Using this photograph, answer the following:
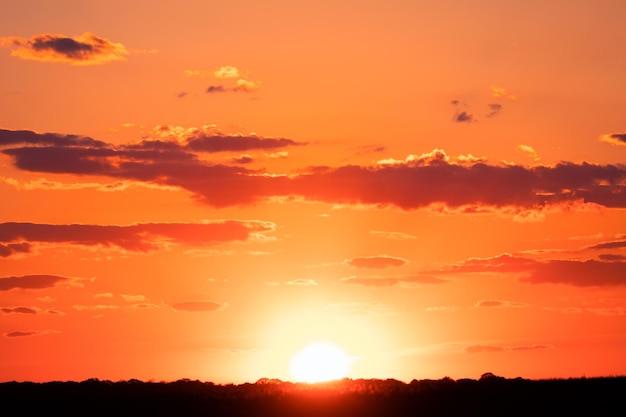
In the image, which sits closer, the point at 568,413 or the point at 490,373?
the point at 568,413

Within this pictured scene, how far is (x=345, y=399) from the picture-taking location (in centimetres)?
8644

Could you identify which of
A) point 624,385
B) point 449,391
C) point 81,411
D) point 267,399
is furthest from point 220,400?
point 624,385

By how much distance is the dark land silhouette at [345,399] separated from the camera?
83750mm

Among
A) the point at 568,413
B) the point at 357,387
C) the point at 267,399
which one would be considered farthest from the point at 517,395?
the point at 267,399

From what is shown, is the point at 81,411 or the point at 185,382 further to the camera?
the point at 185,382

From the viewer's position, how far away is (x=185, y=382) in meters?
93.9

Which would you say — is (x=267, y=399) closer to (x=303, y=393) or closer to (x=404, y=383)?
(x=303, y=393)

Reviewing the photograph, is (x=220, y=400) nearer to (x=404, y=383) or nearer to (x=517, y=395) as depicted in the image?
(x=404, y=383)

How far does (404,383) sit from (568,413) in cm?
1418

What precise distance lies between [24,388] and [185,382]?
12.6 m

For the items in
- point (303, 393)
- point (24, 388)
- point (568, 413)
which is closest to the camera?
point (568, 413)

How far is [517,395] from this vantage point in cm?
8625

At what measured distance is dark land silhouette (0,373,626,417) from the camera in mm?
83750

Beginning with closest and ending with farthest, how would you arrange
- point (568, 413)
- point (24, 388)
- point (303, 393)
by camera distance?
point (568, 413) → point (303, 393) → point (24, 388)
